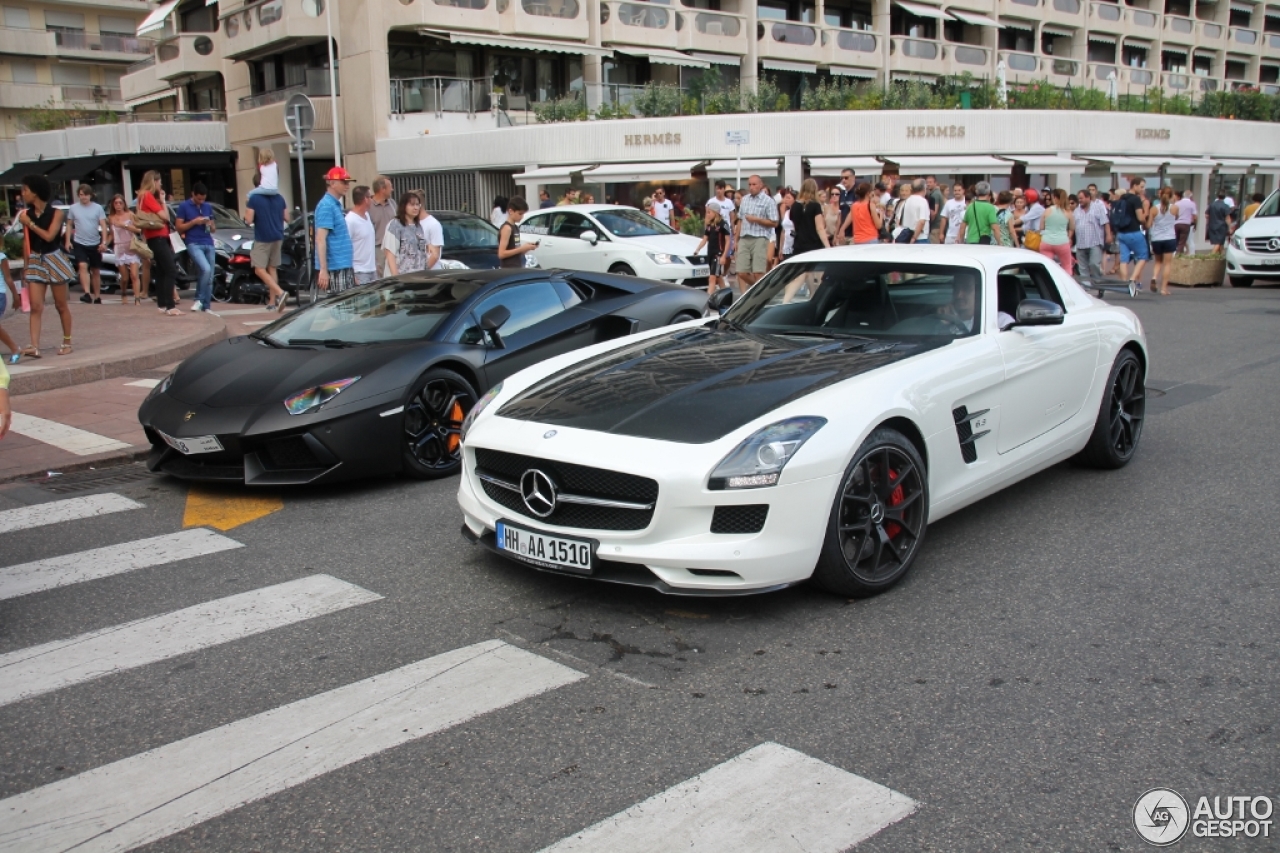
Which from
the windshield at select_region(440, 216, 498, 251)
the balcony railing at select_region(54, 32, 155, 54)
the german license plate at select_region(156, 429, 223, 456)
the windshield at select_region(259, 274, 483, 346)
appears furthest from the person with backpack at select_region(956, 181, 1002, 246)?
the balcony railing at select_region(54, 32, 155, 54)

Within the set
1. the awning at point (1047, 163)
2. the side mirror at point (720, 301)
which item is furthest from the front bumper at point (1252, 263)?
the side mirror at point (720, 301)

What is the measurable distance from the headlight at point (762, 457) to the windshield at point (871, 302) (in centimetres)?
139

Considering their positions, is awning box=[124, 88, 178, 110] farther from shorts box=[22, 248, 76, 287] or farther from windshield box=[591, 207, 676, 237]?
shorts box=[22, 248, 76, 287]

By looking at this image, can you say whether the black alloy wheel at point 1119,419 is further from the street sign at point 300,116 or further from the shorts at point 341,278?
the street sign at point 300,116

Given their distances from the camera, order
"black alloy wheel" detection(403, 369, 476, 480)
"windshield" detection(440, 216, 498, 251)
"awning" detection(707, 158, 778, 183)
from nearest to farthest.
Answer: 1. "black alloy wheel" detection(403, 369, 476, 480)
2. "windshield" detection(440, 216, 498, 251)
3. "awning" detection(707, 158, 778, 183)

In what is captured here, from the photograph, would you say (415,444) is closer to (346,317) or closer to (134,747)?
(346,317)

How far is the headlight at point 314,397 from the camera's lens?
21.1 ft

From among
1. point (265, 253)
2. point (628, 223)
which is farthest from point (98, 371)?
point (628, 223)

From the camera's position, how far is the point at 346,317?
298 inches

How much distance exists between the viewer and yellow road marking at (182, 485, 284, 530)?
6.23 meters

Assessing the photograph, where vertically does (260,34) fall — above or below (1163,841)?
above

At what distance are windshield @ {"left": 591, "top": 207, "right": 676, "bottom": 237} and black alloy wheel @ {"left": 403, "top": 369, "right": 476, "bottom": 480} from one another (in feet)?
37.2

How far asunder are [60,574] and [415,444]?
7.01 feet

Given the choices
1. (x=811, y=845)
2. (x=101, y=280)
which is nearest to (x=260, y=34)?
(x=101, y=280)
